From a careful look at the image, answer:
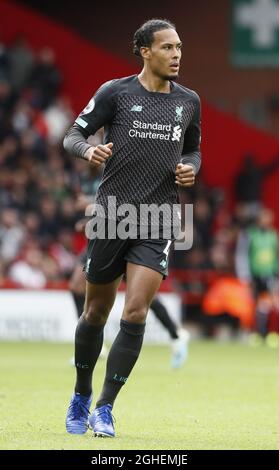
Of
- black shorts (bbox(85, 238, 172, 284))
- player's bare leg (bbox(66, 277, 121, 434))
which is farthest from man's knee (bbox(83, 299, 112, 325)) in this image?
black shorts (bbox(85, 238, 172, 284))

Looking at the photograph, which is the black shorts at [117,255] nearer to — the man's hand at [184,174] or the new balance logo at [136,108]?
the man's hand at [184,174]

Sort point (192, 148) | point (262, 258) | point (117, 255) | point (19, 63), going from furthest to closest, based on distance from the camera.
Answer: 1. point (19, 63)
2. point (262, 258)
3. point (192, 148)
4. point (117, 255)

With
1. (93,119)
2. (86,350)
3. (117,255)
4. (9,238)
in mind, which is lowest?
(9,238)

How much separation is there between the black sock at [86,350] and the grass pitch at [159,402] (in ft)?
1.06

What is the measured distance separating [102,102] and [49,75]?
14.8 m

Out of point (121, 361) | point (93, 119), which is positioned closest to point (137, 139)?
point (93, 119)

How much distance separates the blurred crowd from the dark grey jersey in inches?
434

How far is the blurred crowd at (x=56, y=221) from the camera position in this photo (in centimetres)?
1917

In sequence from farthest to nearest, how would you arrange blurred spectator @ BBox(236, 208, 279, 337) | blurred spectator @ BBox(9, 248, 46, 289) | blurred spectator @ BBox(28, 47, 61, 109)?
blurred spectator @ BBox(28, 47, 61, 109), blurred spectator @ BBox(236, 208, 279, 337), blurred spectator @ BBox(9, 248, 46, 289)

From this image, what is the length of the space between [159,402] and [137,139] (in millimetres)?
3057

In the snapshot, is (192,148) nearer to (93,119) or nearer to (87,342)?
(93,119)

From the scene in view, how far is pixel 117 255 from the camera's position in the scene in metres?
7.36

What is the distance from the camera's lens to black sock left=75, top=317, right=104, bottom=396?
7543mm

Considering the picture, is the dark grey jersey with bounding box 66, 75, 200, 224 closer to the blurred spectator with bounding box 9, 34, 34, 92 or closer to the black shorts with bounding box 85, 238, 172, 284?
the black shorts with bounding box 85, 238, 172, 284
